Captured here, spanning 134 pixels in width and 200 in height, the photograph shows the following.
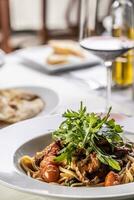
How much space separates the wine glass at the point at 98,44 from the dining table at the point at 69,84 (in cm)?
A: 9

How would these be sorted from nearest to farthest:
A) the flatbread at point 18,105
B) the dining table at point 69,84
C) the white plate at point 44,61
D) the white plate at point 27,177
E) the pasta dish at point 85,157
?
the white plate at point 27,177
the pasta dish at point 85,157
the flatbread at point 18,105
the dining table at point 69,84
the white plate at point 44,61

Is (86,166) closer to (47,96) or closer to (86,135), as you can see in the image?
(86,135)

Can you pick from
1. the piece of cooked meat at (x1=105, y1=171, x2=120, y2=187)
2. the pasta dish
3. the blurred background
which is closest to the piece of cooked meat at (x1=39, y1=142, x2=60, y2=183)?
the pasta dish

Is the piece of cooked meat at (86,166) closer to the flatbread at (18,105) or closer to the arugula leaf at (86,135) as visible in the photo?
the arugula leaf at (86,135)

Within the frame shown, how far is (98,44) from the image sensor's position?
1.23m

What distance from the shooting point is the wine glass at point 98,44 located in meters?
1.19

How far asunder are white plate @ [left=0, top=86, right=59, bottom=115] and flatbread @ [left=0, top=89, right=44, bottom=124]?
16 millimetres

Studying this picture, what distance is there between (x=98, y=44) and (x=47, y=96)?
0.70ft

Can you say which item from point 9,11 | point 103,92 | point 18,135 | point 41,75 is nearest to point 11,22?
point 9,11

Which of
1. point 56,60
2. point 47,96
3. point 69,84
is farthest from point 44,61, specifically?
point 47,96

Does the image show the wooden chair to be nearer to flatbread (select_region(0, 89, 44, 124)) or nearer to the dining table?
the dining table

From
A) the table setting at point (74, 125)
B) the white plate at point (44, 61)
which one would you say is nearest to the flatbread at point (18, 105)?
the table setting at point (74, 125)

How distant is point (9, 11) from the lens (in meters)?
3.26

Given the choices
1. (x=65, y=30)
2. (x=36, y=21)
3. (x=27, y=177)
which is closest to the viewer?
(x=27, y=177)
